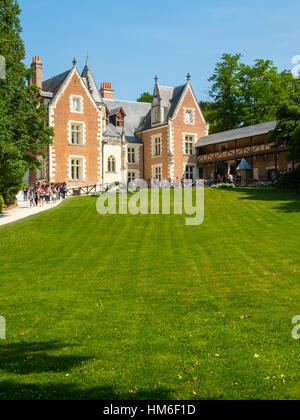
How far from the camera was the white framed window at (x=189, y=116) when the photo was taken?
50.9 metres

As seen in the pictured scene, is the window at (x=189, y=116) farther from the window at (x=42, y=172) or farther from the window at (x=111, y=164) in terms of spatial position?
the window at (x=42, y=172)

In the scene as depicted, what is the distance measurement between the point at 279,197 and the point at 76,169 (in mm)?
21624

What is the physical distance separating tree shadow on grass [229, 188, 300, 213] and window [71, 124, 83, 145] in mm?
17683

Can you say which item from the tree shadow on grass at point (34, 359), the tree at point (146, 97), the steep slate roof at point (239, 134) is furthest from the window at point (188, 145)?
the tree shadow on grass at point (34, 359)

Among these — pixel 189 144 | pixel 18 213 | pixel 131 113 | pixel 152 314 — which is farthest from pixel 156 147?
pixel 152 314

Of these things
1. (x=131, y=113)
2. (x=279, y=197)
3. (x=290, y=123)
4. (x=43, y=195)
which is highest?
(x=131, y=113)

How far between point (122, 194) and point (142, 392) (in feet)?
84.3

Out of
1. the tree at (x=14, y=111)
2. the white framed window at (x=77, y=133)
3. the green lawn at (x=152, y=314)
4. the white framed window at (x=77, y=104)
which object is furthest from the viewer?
the white framed window at (x=77, y=133)

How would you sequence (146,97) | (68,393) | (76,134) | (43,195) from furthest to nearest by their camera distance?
(146,97)
(76,134)
(43,195)
(68,393)

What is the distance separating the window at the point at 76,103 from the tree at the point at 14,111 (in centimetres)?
1236

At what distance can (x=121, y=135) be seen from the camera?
4762cm

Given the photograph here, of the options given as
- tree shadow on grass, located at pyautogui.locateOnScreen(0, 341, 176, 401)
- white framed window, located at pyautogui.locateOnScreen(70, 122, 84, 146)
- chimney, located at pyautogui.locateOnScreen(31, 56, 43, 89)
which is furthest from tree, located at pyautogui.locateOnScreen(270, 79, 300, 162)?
→ tree shadow on grass, located at pyautogui.locateOnScreen(0, 341, 176, 401)

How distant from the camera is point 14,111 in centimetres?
2789

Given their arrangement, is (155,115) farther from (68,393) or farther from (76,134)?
(68,393)
